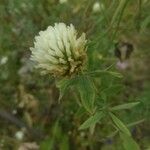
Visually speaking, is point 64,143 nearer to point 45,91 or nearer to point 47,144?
point 47,144

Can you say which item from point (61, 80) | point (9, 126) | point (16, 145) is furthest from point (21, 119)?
point (61, 80)

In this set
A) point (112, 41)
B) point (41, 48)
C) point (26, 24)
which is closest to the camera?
point (41, 48)

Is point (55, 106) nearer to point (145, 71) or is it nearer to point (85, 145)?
point (85, 145)

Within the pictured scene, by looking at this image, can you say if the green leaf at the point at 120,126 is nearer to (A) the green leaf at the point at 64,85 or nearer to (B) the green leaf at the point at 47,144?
(A) the green leaf at the point at 64,85

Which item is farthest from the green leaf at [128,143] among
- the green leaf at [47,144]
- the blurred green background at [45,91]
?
the green leaf at [47,144]

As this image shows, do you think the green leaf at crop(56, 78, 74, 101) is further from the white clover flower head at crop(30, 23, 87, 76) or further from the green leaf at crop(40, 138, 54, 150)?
the green leaf at crop(40, 138, 54, 150)

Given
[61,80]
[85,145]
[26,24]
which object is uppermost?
[26,24]

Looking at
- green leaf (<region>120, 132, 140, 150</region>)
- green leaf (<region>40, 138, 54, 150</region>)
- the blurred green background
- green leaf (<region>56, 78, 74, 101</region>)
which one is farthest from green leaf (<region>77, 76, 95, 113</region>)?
green leaf (<region>40, 138, 54, 150</region>)
